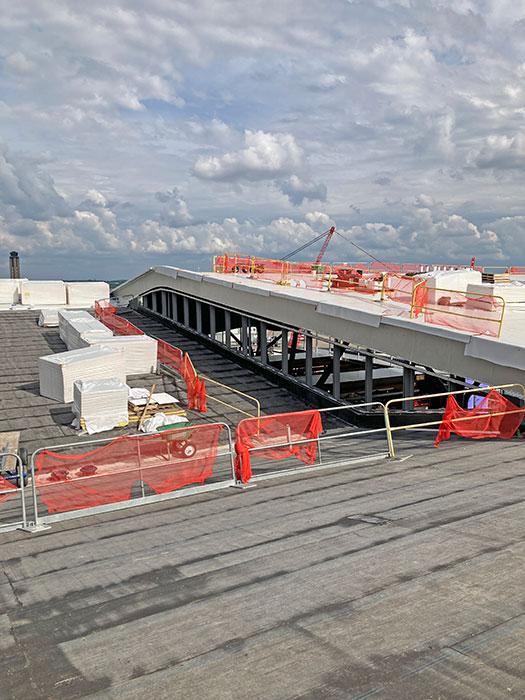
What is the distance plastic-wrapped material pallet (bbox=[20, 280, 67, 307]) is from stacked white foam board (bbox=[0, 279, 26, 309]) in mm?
578

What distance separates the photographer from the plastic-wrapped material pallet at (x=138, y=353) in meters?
24.9

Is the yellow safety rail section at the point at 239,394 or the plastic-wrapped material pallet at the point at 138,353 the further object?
the plastic-wrapped material pallet at the point at 138,353

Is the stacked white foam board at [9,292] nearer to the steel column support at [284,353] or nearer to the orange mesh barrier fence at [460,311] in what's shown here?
the steel column support at [284,353]

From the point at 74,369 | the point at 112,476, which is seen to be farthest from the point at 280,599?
the point at 74,369

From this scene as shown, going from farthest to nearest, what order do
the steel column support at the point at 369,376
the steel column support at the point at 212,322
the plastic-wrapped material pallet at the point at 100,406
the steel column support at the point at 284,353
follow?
1. the steel column support at the point at 212,322
2. the steel column support at the point at 284,353
3. the steel column support at the point at 369,376
4. the plastic-wrapped material pallet at the point at 100,406

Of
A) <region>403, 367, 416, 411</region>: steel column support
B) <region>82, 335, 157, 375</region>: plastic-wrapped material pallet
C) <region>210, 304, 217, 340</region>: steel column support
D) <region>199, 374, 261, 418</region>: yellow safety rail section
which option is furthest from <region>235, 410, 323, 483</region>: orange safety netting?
<region>210, 304, 217, 340</region>: steel column support

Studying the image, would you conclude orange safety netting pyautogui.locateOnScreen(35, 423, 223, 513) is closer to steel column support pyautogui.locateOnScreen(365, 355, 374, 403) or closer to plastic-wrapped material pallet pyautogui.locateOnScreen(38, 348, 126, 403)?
plastic-wrapped material pallet pyautogui.locateOnScreen(38, 348, 126, 403)

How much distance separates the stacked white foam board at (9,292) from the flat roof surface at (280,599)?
3535cm

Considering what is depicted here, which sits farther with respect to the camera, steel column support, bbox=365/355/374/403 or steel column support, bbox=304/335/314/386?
steel column support, bbox=304/335/314/386

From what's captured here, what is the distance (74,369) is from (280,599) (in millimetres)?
16519

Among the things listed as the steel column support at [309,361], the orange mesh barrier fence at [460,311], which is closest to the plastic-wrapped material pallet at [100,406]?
the steel column support at [309,361]

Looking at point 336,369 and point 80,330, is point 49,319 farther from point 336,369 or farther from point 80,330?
point 336,369

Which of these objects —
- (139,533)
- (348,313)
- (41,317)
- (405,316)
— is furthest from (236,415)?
(41,317)

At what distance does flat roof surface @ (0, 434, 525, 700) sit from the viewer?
4594 mm
